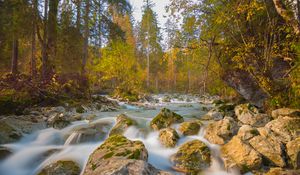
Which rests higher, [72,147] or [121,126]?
[121,126]

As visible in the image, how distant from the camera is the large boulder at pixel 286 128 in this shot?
5.56 metres

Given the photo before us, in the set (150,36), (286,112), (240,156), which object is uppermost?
(150,36)

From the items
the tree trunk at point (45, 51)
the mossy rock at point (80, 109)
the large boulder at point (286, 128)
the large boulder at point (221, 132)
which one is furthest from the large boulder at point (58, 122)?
the large boulder at point (286, 128)

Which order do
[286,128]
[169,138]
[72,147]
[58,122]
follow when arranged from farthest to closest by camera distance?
1. [58,122]
2. [72,147]
3. [169,138]
4. [286,128]

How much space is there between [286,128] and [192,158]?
8.44 feet

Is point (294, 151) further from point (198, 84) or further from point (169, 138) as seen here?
point (198, 84)

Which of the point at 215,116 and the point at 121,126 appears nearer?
the point at 121,126

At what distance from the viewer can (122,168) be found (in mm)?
3781

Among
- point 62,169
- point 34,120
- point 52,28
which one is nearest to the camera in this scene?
point 62,169

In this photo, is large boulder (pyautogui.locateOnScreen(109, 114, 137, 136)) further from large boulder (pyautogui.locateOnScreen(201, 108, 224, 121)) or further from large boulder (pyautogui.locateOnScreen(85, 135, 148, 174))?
large boulder (pyautogui.locateOnScreen(201, 108, 224, 121))

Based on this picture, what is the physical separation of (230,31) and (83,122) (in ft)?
21.2

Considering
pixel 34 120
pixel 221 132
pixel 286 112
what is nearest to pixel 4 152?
pixel 34 120

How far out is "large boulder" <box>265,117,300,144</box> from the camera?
5562 mm

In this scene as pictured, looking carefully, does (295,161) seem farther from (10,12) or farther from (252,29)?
(10,12)
